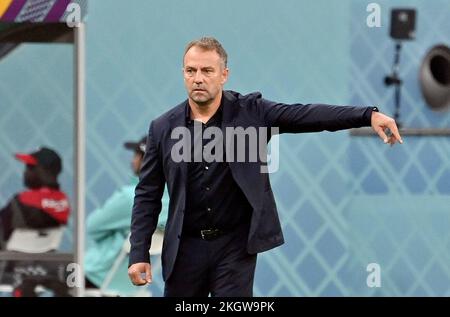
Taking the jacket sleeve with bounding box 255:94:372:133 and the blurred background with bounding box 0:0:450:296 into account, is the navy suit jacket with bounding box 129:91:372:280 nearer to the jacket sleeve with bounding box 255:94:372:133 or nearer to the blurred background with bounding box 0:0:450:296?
the jacket sleeve with bounding box 255:94:372:133

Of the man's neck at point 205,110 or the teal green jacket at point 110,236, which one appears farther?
the teal green jacket at point 110,236

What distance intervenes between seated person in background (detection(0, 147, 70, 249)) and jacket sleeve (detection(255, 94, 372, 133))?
194cm

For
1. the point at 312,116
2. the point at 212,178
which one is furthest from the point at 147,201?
the point at 312,116

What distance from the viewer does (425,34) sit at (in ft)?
23.5

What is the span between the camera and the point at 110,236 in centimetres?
704

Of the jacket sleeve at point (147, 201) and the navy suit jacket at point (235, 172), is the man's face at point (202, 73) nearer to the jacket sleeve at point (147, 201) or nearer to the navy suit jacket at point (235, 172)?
the navy suit jacket at point (235, 172)

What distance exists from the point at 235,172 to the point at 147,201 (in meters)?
0.43

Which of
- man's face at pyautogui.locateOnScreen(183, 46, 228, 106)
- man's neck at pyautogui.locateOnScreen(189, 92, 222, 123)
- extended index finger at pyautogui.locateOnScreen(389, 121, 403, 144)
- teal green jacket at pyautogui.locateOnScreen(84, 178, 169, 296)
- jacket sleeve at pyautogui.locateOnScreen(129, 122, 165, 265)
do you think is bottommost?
teal green jacket at pyautogui.locateOnScreen(84, 178, 169, 296)

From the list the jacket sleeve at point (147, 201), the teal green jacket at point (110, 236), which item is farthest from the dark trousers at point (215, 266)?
the teal green jacket at point (110, 236)

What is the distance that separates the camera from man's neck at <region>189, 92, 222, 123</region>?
5.30 metres

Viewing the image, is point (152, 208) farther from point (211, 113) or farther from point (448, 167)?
point (448, 167)

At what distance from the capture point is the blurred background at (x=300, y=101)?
6.92m

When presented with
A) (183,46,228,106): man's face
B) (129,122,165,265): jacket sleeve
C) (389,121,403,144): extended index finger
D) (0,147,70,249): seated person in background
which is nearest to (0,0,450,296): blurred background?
(0,147,70,249): seated person in background

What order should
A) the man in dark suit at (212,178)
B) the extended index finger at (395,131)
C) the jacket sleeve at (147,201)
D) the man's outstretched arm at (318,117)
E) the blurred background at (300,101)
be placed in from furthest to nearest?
the blurred background at (300,101), the jacket sleeve at (147,201), the man in dark suit at (212,178), the man's outstretched arm at (318,117), the extended index finger at (395,131)
